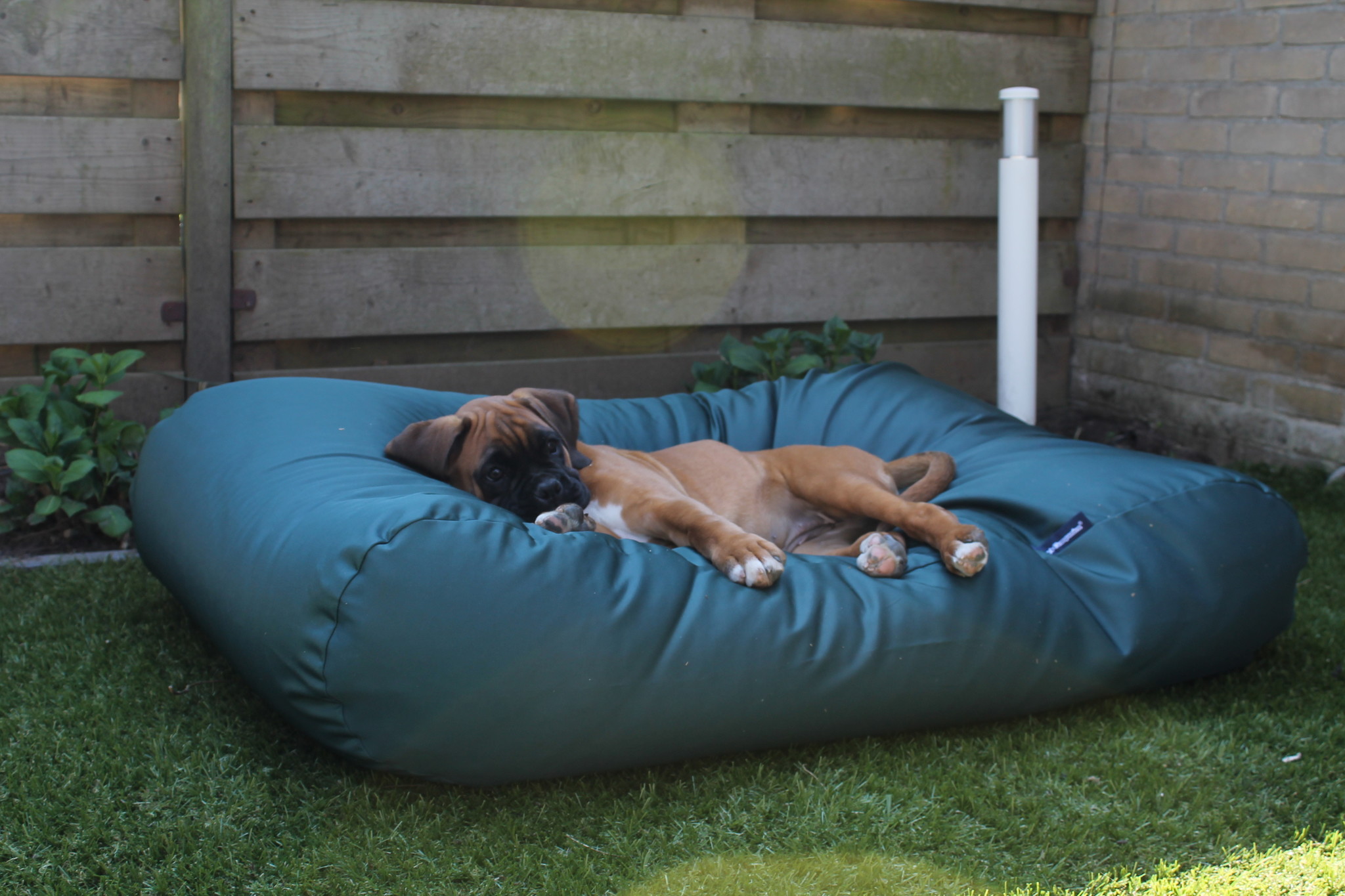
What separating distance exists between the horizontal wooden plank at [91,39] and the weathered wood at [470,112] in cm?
33

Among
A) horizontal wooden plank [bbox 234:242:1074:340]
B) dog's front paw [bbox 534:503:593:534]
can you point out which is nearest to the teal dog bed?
dog's front paw [bbox 534:503:593:534]

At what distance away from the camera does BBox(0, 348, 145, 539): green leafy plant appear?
410 cm

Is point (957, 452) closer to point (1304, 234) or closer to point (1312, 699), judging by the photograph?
point (1312, 699)

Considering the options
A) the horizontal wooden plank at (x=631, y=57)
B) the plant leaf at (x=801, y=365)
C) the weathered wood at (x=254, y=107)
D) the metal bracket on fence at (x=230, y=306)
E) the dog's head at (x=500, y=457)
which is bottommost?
the dog's head at (x=500, y=457)

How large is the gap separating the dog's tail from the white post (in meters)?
1.29

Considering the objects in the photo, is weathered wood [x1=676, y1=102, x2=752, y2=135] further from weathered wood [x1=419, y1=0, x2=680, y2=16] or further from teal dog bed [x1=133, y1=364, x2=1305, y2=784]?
teal dog bed [x1=133, y1=364, x2=1305, y2=784]

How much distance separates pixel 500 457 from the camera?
3156 mm

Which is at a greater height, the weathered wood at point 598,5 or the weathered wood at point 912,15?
the weathered wood at point 912,15

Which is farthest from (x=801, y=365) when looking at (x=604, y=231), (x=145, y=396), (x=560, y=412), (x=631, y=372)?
(x=145, y=396)

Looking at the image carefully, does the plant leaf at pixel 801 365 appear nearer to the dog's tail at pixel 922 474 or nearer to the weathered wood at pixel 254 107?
the dog's tail at pixel 922 474

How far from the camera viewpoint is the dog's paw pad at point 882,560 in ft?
9.34

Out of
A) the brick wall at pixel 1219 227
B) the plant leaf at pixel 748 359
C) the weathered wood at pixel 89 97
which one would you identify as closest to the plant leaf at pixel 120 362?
the weathered wood at pixel 89 97

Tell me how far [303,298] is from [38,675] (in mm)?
2062

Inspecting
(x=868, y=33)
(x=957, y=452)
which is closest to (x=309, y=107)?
(x=868, y=33)
